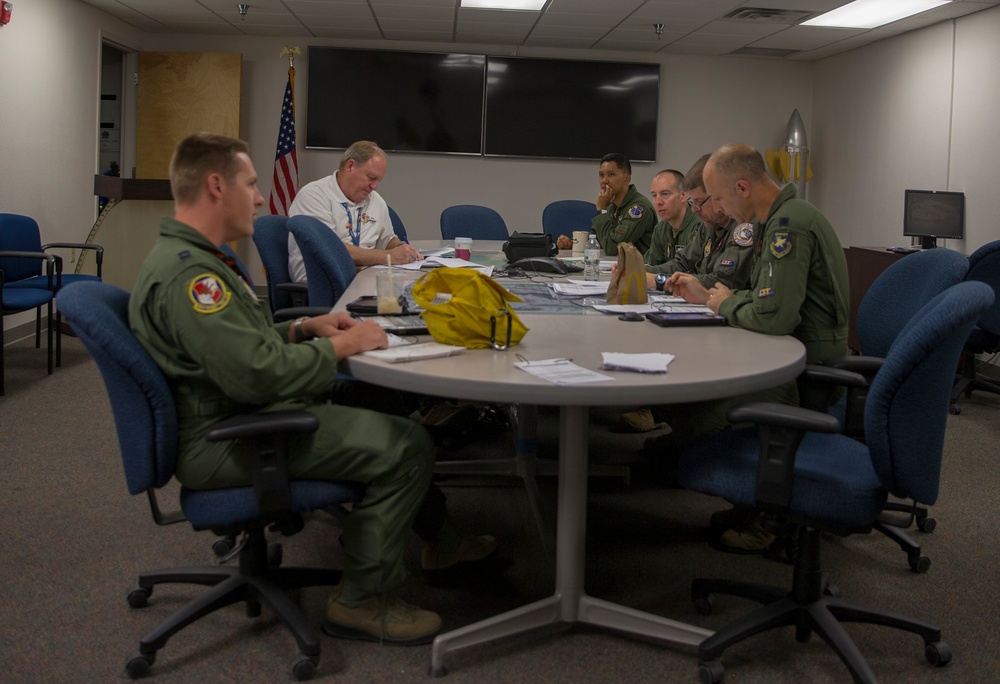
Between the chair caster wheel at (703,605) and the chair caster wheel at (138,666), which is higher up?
the chair caster wheel at (703,605)

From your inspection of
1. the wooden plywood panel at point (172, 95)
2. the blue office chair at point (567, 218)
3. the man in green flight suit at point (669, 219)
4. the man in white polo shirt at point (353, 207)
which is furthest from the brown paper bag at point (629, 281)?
the wooden plywood panel at point (172, 95)

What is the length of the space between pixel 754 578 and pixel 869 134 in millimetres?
6283

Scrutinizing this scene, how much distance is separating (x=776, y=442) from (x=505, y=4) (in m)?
5.58

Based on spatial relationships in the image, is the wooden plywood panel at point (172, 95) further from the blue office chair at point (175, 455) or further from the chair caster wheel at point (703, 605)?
the chair caster wheel at point (703, 605)

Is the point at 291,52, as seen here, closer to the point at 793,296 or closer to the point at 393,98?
the point at 393,98

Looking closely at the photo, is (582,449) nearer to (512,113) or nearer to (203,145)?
(203,145)

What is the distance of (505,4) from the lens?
6684 millimetres

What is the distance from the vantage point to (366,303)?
268 centimetres

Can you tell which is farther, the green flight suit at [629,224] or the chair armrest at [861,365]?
the green flight suit at [629,224]

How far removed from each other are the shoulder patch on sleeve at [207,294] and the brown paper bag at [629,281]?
54.1 inches

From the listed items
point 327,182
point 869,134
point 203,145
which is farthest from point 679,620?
point 869,134

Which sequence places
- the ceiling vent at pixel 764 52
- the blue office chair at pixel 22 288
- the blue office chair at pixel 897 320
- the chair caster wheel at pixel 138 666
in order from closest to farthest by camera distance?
Result: the chair caster wheel at pixel 138 666 < the blue office chair at pixel 897 320 < the blue office chair at pixel 22 288 < the ceiling vent at pixel 764 52

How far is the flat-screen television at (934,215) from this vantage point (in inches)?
243

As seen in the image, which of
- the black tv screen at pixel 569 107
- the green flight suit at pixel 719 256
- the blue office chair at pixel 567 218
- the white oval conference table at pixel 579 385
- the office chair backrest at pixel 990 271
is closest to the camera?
the white oval conference table at pixel 579 385
